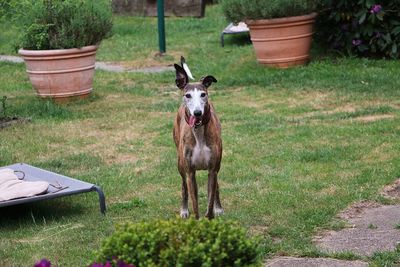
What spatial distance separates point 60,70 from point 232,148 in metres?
3.43

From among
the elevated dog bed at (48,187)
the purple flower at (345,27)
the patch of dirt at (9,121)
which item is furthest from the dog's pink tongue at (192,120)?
the purple flower at (345,27)

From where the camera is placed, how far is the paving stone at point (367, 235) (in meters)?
5.39

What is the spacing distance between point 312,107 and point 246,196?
12.1 feet

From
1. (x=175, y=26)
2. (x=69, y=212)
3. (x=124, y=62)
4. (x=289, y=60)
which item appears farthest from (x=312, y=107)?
(x=175, y=26)

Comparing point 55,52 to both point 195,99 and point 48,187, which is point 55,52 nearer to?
point 48,187

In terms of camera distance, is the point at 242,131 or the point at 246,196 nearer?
the point at 246,196

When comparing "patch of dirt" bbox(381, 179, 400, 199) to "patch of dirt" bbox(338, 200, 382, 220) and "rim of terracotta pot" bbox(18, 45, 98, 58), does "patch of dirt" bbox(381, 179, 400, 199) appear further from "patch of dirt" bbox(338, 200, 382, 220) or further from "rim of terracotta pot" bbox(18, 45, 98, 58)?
"rim of terracotta pot" bbox(18, 45, 98, 58)

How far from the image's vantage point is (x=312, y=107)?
10156 millimetres

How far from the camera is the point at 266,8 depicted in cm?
1216

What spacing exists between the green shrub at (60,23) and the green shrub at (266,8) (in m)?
2.07

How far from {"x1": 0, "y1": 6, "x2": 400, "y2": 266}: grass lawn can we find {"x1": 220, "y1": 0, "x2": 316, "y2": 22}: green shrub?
0.80 meters

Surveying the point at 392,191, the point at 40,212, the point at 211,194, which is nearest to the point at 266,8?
the point at 392,191

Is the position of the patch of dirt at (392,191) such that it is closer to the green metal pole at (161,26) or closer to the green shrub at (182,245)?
the green shrub at (182,245)

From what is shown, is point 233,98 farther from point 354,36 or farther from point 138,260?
point 138,260
